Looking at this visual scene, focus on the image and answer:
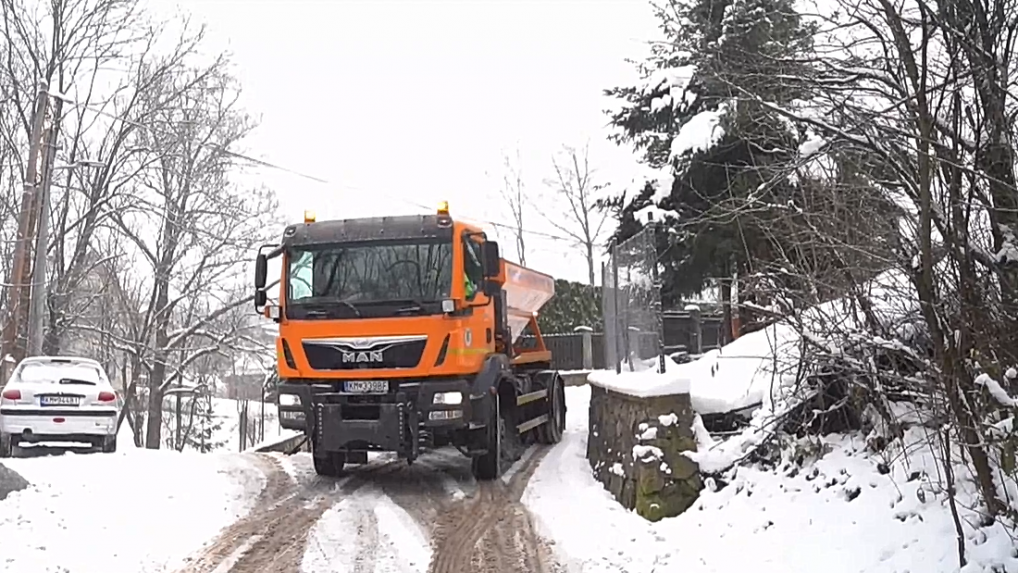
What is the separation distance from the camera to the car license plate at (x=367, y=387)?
32.2 feet

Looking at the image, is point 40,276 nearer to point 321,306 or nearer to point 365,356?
point 321,306

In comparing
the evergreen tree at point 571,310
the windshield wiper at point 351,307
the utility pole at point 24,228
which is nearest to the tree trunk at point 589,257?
the evergreen tree at point 571,310

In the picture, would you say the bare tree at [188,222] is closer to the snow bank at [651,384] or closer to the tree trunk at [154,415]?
the tree trunk at [154,415]

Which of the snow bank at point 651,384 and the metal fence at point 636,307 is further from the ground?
the metal fence at point 636,307

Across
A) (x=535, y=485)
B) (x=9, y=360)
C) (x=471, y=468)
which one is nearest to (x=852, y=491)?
(x=535, y=485)

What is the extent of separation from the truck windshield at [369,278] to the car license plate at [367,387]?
2.33 ft

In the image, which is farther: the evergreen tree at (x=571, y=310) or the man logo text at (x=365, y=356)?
the evergreen tree at (x=571, y=310)

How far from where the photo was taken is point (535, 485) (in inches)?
412

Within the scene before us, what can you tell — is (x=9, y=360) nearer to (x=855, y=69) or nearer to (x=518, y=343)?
(x=518, y=343)

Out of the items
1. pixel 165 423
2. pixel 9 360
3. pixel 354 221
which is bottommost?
pixel 165 423

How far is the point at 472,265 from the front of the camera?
10266mm

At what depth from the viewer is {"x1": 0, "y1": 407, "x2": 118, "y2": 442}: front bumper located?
1259 centimetres

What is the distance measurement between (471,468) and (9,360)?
15.1 m

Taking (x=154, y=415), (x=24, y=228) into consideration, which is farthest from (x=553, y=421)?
(x=154, y=415)
